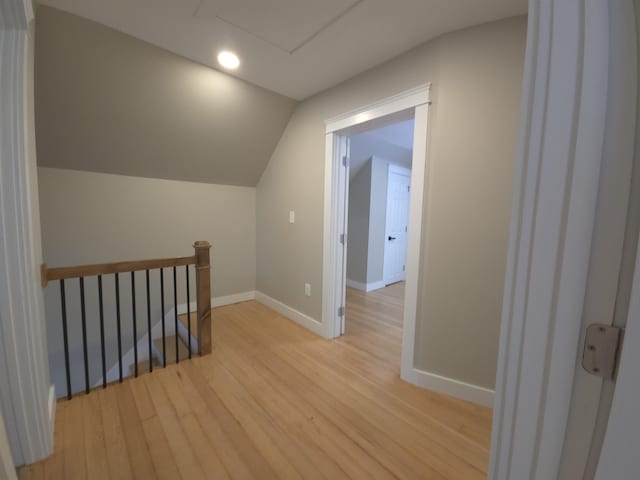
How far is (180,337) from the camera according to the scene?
112 inches

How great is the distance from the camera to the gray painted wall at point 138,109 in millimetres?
1828

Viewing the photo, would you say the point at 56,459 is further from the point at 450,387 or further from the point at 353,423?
the point at 450,387

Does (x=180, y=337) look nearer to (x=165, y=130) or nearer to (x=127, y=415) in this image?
(x=127, y=415)

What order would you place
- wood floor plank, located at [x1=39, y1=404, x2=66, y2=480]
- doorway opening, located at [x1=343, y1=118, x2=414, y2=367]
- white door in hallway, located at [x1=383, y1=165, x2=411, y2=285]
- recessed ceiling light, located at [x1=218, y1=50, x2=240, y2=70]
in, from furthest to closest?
white door in hallway, located at [x1=383, y1=165, x2=411, y2=285] < doorway opening, located at [x1=343, y1=118, x2=414, y2=367] < recessed ceiling light, located at [x1=218, y1=50, x2=240, y2=70] < wood floor plank, located at [x1=39, y1=404, x2=66, y2=480]

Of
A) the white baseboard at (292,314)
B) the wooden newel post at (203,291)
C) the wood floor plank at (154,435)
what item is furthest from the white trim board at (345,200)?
the wood floor plank at (154,435)

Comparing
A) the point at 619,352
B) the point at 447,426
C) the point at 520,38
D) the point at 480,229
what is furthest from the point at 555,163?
the point at 447,426

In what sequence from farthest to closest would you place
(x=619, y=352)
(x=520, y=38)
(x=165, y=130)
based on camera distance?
(x=165, y=130) → (x=520, y=38) → (x=619, y=352)

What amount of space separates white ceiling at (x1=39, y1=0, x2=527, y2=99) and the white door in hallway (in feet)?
8.72

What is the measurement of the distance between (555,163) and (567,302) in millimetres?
249

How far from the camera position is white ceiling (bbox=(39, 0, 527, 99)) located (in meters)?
1.48

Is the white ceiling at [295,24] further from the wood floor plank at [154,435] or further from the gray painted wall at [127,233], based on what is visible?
the wood floor plank at [154,435]

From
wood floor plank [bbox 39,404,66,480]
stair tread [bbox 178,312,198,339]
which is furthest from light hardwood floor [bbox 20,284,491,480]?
stair tread [bbox 178,312,198,339]

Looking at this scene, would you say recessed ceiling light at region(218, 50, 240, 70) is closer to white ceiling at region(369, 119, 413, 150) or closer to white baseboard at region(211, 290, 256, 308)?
white ceiling at region(369, 119, 413, 150)

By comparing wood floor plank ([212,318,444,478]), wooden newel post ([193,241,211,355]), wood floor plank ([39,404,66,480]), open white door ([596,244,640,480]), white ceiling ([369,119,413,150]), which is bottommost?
wood floor plank ([39,404,66,480])
